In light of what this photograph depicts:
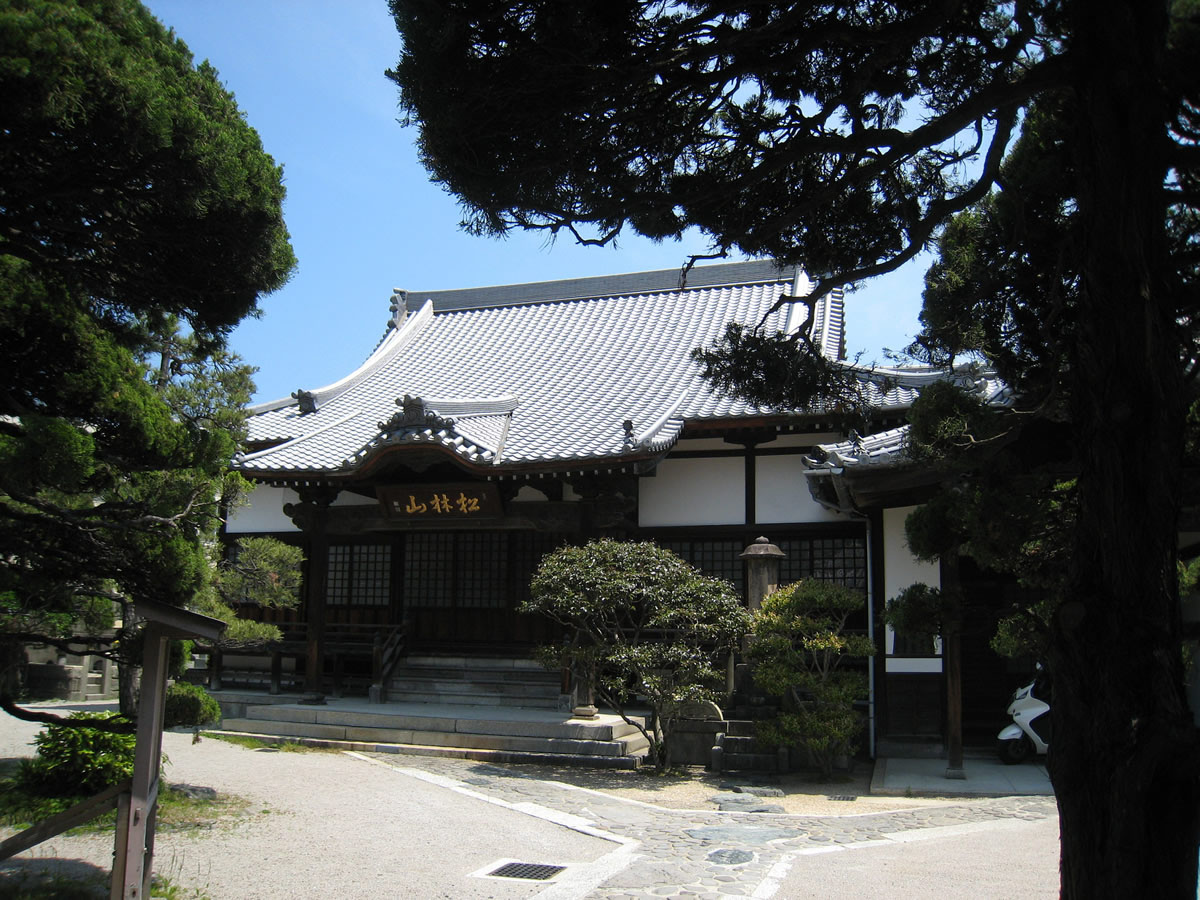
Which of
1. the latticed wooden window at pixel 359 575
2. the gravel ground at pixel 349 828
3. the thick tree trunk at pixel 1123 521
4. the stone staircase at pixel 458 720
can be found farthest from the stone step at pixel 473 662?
the thick tree trunk at pixel 1123 521

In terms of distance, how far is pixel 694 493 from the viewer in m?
15.8

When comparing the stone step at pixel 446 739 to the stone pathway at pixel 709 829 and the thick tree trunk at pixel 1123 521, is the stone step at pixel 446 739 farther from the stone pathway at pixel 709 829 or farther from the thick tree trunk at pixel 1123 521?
the thick tree trunk at pixel 1123 521

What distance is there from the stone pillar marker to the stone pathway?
3087 millimetres

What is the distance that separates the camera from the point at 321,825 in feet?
27.7

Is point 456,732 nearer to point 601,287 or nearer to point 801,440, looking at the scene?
point 801,440

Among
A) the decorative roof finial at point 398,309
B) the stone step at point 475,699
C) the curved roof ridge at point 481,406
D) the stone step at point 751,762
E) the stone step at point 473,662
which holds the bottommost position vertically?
the stone step at point 751,762

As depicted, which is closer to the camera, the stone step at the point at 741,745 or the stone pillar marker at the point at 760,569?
the stone step at the point at 741,745

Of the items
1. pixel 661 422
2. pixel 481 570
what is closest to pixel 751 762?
pixel 661 422

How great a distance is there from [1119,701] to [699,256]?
296 centimetres

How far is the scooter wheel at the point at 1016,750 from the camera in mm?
12047

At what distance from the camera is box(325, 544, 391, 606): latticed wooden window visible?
18.0 metres

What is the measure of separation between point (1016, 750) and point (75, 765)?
1035cm

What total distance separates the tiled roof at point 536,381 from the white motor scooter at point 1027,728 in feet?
14.0

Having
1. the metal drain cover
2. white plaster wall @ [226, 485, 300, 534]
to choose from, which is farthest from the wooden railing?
the metal drain cover
